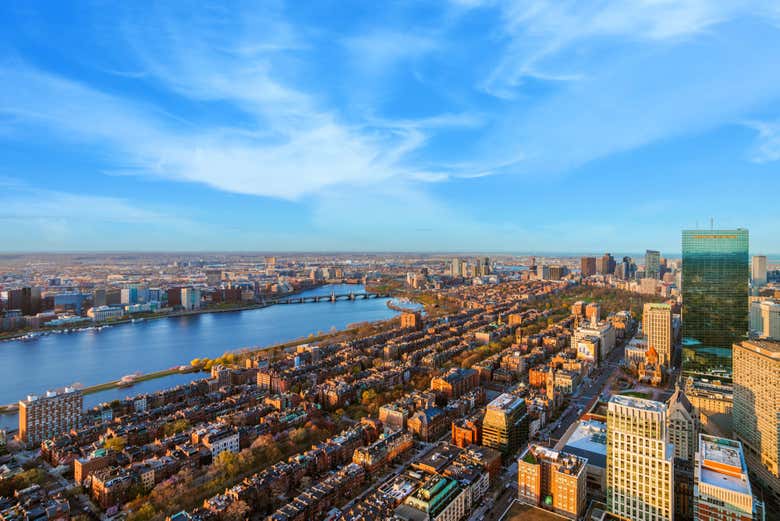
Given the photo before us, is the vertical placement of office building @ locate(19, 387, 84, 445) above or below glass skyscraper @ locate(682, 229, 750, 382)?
below

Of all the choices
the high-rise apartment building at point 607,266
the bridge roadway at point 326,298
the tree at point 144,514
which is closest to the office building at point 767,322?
the tree at point 144,514

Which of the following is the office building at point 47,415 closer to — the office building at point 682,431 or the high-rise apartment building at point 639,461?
the high-rise apartment building at point 639,461

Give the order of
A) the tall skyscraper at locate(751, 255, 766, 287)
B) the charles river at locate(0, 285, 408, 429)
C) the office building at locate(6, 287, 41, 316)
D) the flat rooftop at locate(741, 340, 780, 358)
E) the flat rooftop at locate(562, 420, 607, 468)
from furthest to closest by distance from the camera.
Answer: the tall skyscraper at locate(751, 255, 766, 287), the office building at locate(6, 287, 41, 316), the charles river at locate(0, 285, 408, 429), the flat rooftop at locate(741, 340, 780, 358), the flat rooftop at locate(562, 420, 607, 468)

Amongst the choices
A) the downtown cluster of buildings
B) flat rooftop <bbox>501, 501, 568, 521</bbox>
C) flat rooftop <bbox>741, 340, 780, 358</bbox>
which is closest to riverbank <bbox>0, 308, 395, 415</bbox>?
the downtown cluster of buildings

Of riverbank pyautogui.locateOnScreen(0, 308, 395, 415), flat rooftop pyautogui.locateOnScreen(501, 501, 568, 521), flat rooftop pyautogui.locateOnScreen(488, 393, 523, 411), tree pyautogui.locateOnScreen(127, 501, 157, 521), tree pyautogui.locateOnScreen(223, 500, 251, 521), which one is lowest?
riverbank pyautogui.locateOnScreen(0, 308, 395, 415)

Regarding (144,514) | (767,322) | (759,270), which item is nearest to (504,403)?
(144,514)

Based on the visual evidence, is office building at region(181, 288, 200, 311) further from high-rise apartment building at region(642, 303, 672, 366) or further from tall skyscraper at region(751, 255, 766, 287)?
tall skyscraper at region(751, 255, 766, 287)

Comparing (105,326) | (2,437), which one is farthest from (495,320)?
(105,326)
